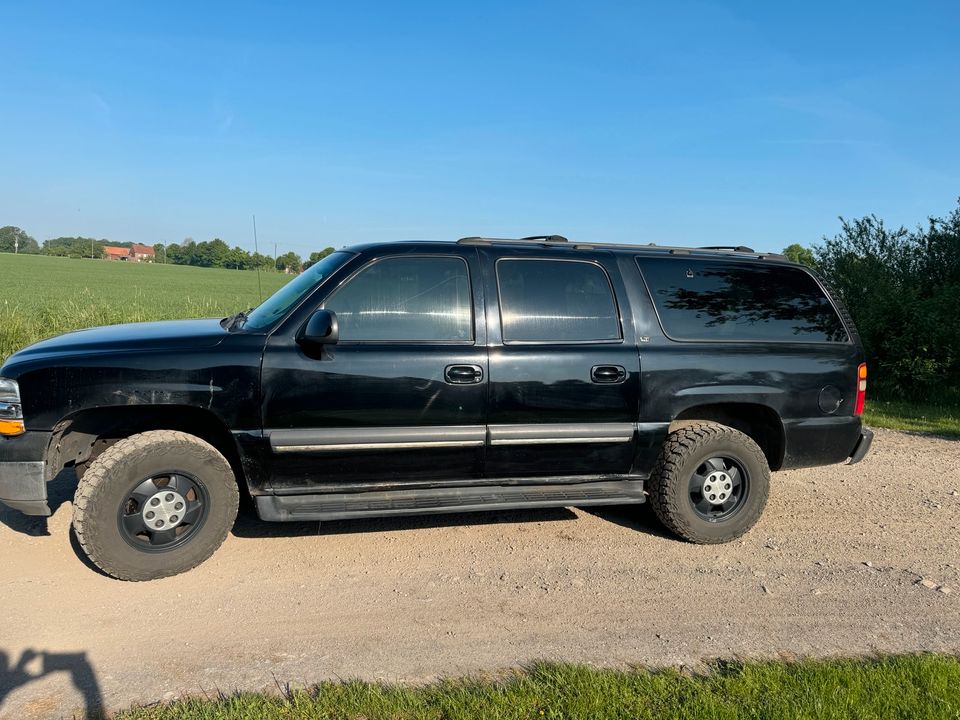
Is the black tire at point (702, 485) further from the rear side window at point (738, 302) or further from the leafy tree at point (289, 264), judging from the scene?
the leafy tree at point (289, 264)

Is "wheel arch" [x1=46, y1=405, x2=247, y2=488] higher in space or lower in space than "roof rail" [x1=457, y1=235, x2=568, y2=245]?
lower

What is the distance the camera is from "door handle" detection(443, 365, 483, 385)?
13.8 feet

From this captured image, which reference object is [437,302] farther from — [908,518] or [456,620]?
[908,518]

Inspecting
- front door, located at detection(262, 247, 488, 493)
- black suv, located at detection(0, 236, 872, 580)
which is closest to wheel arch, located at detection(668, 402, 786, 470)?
black suv, located at detection(0, 236, 872, 580)

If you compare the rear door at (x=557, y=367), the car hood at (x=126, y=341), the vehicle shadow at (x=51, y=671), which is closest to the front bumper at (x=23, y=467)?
the car hood at (x=126, y=341)

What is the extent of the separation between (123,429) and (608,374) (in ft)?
9.73

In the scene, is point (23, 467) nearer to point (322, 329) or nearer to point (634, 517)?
point (322, 329)

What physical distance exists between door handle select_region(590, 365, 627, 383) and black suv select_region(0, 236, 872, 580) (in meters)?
0.01

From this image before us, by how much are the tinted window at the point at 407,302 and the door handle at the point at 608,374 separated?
817 mm

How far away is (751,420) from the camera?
504cm

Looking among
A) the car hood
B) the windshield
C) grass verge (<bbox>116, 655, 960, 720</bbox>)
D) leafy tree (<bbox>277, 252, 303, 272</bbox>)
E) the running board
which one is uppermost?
leafy tree (<bbox>277, 252, 303, 272</bbox>)

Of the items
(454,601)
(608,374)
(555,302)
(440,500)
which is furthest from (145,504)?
(608,374)

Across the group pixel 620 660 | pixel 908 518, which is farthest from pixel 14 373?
pixel 908 518

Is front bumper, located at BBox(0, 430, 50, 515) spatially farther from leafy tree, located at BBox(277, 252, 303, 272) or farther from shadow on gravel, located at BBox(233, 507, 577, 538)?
leafy tree, located at BBox(277, 252, 303, 272)
